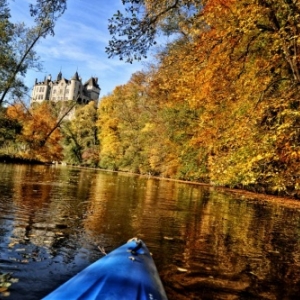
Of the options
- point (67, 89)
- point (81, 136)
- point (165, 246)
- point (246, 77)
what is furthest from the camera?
point (67, 89)

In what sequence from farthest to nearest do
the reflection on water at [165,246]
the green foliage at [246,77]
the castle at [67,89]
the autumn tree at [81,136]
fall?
the castle at [67,89] < the autumn tree at [81,136] < the green foliage at [246,77] < the reflection on water at [165,246]

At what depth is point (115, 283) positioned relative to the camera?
127 inches

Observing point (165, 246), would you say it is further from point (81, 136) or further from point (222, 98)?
point (81, 136)

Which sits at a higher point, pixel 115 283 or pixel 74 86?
pixel 74 86

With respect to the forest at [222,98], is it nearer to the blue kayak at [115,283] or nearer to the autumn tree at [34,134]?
the autumn tree at [34,134]

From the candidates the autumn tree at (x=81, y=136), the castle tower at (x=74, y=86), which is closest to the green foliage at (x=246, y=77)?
the autumn tree at (x=81, y=136)

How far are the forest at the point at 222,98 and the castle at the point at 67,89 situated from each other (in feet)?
323

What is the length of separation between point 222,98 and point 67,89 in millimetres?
140431

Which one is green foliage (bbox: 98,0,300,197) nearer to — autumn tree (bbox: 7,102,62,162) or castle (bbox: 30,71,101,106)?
autumn tree (bbox: 7,102,62,162)

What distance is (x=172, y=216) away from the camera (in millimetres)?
11719

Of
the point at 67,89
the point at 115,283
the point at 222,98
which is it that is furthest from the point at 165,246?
the point at 67,89

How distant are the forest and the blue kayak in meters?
5.27

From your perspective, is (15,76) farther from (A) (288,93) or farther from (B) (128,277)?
(B) (128,277)

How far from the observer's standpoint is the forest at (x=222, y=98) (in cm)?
995
